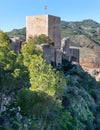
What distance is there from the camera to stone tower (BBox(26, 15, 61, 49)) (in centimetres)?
8006

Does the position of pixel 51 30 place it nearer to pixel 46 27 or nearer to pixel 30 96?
pixel 46 27

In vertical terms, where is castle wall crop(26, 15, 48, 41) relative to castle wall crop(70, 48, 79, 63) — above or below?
above

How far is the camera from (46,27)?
80312 mm

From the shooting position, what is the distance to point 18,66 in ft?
154

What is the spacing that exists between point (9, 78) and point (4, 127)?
14.8ft

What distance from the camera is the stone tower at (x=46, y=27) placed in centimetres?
8006

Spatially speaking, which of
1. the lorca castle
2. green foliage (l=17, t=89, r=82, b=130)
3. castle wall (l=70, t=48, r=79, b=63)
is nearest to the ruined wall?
the lorca castle

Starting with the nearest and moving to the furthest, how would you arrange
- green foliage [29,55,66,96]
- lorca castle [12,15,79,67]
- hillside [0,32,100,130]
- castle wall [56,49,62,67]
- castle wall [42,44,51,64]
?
hillside [0,32,100,130] → green foliage [29,55,66,96] → castle wall [42,44,51,64] → castle wall [56,49,62,67] → lorca castle [12,15,79,67]

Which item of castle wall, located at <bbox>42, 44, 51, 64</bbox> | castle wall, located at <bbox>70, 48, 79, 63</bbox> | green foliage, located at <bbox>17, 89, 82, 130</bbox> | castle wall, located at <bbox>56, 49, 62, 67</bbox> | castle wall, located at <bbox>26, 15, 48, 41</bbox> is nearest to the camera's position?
green foliage, located at <bbox>17, 89, 82, 130</bbox>

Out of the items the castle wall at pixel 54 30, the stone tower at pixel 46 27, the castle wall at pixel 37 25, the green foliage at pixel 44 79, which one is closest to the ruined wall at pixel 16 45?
the castle wall at pixel 54 30

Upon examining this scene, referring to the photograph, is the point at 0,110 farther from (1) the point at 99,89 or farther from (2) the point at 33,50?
(1) the point at 99,89

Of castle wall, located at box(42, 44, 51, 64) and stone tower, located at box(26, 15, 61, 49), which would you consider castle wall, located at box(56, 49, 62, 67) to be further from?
stone tower, located at box(26, 15, 61, 49)

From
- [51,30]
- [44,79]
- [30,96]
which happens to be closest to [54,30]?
[51,30]

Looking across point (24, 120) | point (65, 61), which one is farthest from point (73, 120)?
point (65, 61)
